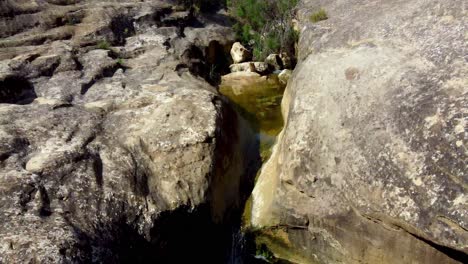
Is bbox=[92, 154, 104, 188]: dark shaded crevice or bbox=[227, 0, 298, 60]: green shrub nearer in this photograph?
bbox=[92, 154, 104, 188]: dark shaded crevice

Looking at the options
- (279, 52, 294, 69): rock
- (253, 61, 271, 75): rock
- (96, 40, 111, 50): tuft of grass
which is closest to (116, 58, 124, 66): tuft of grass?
(96, 40, 111, 50): tuft of grass

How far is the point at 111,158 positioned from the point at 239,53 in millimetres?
7794

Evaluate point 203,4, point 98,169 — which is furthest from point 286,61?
point 98,169

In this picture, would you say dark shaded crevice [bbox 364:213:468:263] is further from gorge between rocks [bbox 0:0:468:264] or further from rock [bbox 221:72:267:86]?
rock [bbox 221:72:267:86]

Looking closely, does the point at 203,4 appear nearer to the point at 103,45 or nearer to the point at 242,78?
the point at 242,78

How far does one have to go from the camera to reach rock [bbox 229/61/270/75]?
1216cm

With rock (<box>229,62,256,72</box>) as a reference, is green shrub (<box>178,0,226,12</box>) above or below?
above

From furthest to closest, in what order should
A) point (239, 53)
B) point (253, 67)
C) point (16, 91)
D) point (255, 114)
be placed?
point (239, 53) → point (253, 67) → point (255, 114) → point (16, 91)

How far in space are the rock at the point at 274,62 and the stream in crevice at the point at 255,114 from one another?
0.46 meters

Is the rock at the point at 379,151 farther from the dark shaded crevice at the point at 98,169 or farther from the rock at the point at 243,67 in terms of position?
the rock at the point at 243,67

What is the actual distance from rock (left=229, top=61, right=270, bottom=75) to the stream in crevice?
29 centimetres

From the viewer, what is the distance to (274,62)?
40.9ft

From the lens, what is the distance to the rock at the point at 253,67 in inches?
479

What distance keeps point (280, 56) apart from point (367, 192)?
786cm
